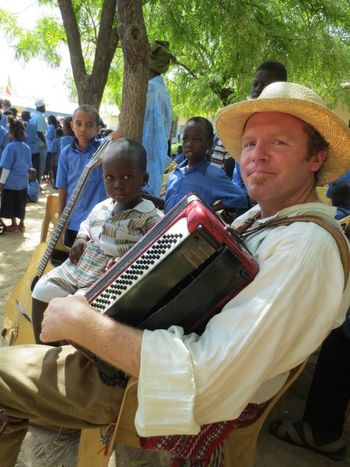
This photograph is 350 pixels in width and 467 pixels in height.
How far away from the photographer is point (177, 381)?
4.19 ft

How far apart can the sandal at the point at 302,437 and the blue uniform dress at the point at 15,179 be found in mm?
5358

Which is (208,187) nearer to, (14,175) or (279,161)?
(279,161)

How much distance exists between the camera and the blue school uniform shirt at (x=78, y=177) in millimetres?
3467

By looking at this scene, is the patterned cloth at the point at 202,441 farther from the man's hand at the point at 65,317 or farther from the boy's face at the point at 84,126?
the boy's face at the point at 84,126

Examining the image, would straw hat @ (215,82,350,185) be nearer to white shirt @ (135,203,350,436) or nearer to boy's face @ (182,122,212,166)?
white shirt @ (135,203,350,436)

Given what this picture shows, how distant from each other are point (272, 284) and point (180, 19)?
6.51 metres

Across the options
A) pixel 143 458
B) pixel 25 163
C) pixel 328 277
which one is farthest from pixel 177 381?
pixel 25 163

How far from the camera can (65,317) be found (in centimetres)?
152

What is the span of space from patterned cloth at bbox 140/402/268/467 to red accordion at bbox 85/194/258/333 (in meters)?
0.44

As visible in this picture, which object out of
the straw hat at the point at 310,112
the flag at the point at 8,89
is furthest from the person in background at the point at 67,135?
the flag at the point at 8,89

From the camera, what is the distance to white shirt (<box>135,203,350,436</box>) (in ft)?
4.17

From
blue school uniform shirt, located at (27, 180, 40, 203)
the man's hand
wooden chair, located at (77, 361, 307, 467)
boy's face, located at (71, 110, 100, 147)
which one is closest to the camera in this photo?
the man's hand

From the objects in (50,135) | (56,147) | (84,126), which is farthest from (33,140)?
(84,126)

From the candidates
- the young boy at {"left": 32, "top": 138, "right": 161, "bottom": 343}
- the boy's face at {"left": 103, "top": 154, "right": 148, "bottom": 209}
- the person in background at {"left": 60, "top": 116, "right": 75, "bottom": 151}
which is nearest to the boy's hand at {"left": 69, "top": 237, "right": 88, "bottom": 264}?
the young boy at {"left": 32, "top": 138, "right": 161, "bottom": 343}
